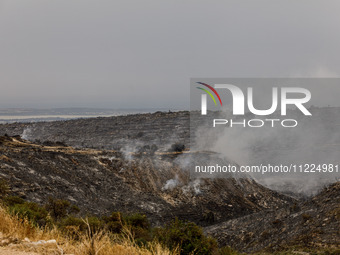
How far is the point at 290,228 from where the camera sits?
65.7 feet

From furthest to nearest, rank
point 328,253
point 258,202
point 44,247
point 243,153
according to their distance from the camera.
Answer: point 243,153
point 258,202
point 328,253
point 44,247

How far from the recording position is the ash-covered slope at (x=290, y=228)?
56.7ft

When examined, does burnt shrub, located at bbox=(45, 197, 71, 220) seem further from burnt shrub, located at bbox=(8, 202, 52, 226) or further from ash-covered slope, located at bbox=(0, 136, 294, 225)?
burnt shrub, located at bbox=(8, 202, 52, 226)

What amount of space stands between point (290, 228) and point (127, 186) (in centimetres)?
1779

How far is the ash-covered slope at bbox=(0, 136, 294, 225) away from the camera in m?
28.5

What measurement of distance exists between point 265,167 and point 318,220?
96.9ft

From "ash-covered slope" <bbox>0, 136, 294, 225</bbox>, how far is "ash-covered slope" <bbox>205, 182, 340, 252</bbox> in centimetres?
557

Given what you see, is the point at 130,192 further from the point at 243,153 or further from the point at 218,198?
A: the point at 243,153

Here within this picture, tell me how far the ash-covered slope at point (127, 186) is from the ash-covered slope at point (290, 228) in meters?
5.57

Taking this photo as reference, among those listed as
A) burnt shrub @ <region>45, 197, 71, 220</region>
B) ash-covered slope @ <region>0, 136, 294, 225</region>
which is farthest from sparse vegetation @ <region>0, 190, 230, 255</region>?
ash-covered slope @ <region>0, 136, 294, 225</region>

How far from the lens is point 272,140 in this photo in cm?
6100

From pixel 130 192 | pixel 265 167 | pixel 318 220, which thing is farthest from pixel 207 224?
pixel 265 167

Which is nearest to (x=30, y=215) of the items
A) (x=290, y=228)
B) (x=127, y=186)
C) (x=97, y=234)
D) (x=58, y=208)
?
(x=97, y=234)

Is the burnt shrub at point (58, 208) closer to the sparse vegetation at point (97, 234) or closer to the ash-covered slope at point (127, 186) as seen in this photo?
the sparse vegetation at point (97, 234)
